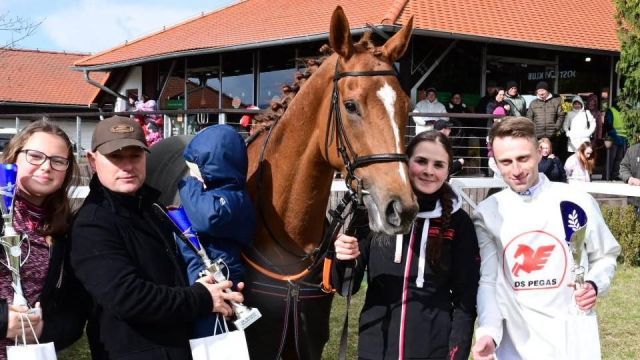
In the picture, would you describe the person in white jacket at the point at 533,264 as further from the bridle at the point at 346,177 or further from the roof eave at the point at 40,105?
the roof eave at the point at 40,105

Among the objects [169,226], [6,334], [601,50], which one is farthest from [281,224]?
[601,50]

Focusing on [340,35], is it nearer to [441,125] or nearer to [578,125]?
[441,125]

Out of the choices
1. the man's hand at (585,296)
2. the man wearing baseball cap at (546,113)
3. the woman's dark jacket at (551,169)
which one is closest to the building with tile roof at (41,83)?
the man wearing baseball cap at (546,113)

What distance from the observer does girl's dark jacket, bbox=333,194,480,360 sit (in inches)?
101

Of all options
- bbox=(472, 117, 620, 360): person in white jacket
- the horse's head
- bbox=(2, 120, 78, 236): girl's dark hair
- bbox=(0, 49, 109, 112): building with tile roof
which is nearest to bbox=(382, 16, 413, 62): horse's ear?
the horse's head

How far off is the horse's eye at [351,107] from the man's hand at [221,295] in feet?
2.94

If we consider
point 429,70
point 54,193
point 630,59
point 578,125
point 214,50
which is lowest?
point 54,193

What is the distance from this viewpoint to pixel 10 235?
204 centimetres

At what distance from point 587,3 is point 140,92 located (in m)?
12.9

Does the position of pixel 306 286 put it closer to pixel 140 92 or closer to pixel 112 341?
pixel 112 341

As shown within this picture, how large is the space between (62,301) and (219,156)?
2.62 ft

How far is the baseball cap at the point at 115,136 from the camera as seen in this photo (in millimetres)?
2285

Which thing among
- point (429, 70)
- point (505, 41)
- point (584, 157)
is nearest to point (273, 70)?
point (429, 70)

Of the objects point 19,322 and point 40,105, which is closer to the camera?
point 19,322
